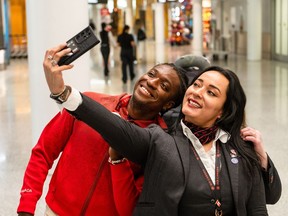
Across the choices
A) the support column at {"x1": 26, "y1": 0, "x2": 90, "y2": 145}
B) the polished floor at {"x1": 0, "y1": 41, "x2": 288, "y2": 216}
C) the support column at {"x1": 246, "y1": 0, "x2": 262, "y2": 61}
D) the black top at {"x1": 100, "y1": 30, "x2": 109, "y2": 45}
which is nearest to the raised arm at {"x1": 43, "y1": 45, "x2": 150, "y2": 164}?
the polished floor at {"x1": 0, "y1": 41, "x2": 288, "y2": 216}

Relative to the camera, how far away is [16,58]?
3372cm

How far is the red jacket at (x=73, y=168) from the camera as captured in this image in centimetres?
239

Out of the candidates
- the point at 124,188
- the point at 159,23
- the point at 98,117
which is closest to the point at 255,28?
the point at 159,23

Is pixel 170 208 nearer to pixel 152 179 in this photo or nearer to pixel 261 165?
pixel 152 179

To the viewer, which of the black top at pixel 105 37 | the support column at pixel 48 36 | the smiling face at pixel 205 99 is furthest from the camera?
the black top at pixel 105 37

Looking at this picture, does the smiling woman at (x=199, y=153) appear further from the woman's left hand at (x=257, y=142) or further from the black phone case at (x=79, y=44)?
the black phone case at (x=79, y=44)

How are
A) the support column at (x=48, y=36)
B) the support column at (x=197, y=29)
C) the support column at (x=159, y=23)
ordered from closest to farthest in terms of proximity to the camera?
the support column at (x=48, y=36) → the support column at (x=197, y=29) → the support column at (x=159, y=23)

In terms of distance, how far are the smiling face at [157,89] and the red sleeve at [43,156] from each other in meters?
0.32

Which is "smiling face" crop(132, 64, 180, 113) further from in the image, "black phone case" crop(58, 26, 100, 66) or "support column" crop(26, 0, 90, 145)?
"support column" crop(26, 0, 90, 145)

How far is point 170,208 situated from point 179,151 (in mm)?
215

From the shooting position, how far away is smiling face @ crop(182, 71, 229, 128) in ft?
7.58

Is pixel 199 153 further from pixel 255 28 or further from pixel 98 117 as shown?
pixel 255 28

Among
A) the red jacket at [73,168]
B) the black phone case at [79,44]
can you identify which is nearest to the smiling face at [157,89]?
the red jacket at [73,168]

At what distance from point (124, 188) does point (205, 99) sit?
456 millimetres
